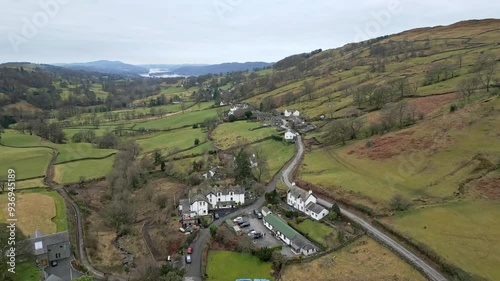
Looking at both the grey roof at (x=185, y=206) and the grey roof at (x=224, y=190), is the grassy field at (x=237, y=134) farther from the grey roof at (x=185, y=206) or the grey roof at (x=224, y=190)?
the grey roof at (x=185, y=206)

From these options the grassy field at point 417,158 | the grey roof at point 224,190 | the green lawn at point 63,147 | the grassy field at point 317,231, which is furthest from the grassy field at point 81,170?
the grassy field at point 317,231

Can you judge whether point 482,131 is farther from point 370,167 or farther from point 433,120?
point 370,167

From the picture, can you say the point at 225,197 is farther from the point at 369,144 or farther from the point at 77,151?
the point at 77,151

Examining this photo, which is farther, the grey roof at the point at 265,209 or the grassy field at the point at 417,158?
the grey roof at the point at 265,209

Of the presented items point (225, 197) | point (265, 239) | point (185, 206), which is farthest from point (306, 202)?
point (185, 206)

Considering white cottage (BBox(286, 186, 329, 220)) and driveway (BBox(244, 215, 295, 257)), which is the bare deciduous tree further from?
driveway (BBox(244, 215, 295, 257))
